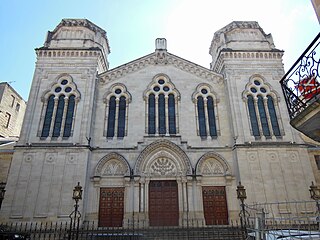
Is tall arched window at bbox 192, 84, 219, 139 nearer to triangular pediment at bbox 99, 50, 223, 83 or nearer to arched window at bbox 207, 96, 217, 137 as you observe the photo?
arched window at bbox 207, 96, 217, 137

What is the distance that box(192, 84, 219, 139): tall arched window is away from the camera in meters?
18.8

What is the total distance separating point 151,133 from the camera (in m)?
18.6

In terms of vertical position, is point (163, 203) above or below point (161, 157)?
below

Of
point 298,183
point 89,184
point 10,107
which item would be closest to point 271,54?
point 298,183

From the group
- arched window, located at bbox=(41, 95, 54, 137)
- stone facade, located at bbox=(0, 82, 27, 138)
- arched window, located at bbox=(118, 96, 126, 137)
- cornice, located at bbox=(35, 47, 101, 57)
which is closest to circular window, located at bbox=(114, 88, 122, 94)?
arched window, located at bbox=(118, 96, 126, 137)

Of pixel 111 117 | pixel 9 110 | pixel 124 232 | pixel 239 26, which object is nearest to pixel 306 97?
pixel 124 232

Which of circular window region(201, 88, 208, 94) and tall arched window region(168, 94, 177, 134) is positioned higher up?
circular window region(201, 88, 208, 94)

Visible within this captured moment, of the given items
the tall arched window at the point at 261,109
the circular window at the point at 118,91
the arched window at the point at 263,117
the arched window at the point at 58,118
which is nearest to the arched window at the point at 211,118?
the tall arched window at the point at 261,109

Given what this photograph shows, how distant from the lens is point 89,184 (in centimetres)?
1689

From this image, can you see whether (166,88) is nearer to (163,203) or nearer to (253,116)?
(253,116)

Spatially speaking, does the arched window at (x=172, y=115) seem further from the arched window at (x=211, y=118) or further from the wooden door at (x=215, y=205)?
the wooden door at (x=215, y=205)

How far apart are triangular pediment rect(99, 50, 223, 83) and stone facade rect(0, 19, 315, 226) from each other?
86 millimetres

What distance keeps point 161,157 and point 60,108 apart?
28.6 ft

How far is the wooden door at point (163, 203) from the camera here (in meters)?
16.3
